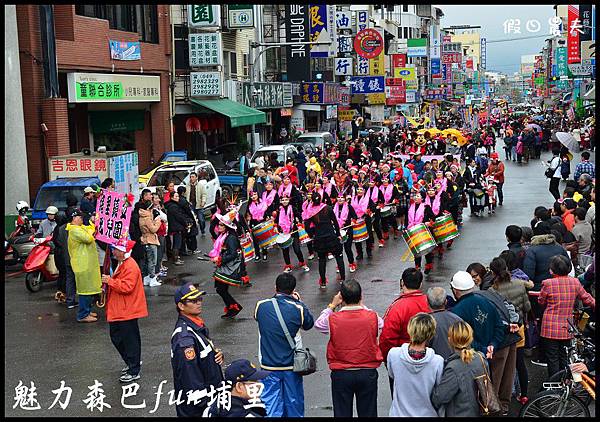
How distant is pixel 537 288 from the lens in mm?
10367

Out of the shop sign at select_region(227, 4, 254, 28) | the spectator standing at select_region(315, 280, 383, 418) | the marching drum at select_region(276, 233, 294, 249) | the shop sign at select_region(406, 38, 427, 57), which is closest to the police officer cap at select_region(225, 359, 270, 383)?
the spectator standing at select_region(315, 280, 383, 418)

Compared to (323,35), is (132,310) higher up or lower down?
lower down

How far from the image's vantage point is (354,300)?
7.14 m

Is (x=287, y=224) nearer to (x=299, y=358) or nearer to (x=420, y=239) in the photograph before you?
(x=420, y=239)

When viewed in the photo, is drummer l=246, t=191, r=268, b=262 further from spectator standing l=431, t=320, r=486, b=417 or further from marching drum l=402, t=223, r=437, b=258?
spectator standing l=431, t=320, r=486, b=417

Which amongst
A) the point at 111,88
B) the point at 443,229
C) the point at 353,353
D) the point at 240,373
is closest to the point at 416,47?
the point at 111,88

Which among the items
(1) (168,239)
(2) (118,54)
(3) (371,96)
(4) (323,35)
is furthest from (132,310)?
(3) (371,96)

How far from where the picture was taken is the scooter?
49.8 feet

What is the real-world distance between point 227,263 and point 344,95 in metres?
42.9

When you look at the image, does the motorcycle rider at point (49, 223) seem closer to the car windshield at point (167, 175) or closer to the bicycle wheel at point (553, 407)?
the car windshield at point (167, 175)

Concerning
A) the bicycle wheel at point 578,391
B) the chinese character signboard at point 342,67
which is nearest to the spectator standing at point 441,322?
the bicycle wheel at point 578,391

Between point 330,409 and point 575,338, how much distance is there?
283 cm

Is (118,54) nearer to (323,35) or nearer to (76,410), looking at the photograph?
(323,35)

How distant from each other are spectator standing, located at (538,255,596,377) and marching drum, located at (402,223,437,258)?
20.1ft
